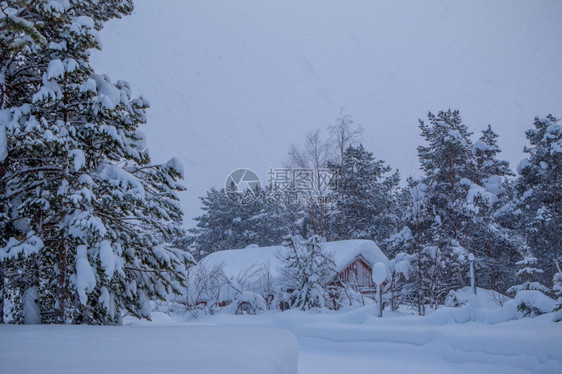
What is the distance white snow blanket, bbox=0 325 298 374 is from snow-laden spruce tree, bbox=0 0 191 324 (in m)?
1.39

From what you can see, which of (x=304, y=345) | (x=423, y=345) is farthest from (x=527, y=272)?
(x=304, y=345)

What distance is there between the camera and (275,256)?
21203mm

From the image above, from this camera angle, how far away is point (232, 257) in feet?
84.6

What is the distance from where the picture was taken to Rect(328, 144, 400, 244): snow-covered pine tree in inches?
1211

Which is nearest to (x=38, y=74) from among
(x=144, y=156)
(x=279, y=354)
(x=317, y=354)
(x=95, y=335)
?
(x=144, y=156)

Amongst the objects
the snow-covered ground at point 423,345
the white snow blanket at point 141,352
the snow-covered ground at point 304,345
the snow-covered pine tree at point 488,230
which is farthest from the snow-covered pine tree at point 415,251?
the white snow blanket at point 141,352

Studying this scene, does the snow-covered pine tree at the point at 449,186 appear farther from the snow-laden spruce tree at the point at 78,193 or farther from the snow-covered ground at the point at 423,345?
the snow-laden spruce tree at the point at 78,193

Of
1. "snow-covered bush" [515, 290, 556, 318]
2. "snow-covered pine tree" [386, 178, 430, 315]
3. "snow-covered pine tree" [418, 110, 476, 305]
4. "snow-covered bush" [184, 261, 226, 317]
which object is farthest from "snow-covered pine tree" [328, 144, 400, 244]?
"snow-covered bush" [515, 290, 556, 318]

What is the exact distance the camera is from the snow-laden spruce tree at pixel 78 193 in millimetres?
6539

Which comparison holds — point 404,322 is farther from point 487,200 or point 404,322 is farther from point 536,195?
point 536,195

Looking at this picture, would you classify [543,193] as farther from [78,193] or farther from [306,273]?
[78,193]

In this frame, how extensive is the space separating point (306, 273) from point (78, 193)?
42.5 ft

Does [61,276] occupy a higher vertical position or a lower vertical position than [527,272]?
lower

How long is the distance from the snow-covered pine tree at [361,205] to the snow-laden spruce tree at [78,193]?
23.2 meters
